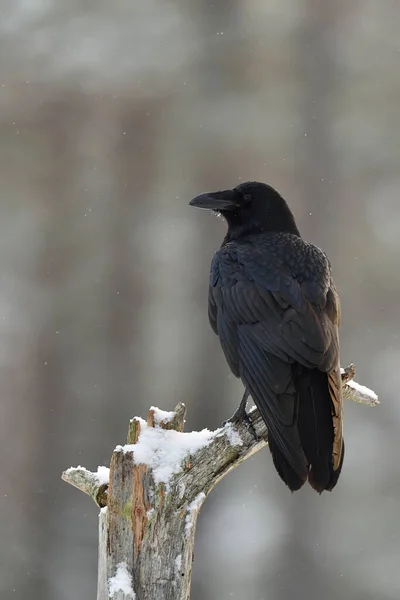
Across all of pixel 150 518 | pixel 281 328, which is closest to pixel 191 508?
pixel 150 518

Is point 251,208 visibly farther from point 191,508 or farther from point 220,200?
point 191,508

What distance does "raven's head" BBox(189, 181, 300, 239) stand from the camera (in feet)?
17.5

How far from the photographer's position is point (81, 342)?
13086 mm

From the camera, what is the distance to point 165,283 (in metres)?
13.2

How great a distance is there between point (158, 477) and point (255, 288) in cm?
124

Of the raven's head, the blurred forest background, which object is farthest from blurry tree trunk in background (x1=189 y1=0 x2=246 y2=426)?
the raven's head

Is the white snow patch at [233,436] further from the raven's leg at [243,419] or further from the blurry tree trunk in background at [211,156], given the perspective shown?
the blurry tree trunk in background at [211,156]

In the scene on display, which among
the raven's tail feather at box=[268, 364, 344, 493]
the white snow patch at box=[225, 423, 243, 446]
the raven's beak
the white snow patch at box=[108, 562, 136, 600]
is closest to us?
the white snow patch at box=[108, 562, 136, 600]

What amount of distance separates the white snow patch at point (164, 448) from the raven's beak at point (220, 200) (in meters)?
1.61

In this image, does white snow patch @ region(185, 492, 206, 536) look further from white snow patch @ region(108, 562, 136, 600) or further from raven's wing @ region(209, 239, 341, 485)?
raven's wing @ region(209, 239, 341, 485)

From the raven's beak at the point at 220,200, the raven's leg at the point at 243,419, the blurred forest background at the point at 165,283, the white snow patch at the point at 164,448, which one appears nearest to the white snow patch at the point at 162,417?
the white snow patch at the point at 164,448

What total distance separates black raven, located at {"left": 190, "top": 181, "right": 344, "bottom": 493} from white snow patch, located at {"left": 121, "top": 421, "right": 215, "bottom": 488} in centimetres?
35

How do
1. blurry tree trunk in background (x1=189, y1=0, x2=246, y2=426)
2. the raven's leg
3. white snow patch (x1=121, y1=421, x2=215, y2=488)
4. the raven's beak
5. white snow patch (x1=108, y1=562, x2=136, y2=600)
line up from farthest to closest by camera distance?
1. blurry tree trunk in background (x1=189, y1=0, x2=246, y2=426)
2. the raven's beak
3. the raven's leg
4. white snow patch (x1=121, y1=421, x2=215, y2=488)
5. white snow patch (x1=108, y1=562, x2=136, y2=600)

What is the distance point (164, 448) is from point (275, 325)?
0.87 meters
